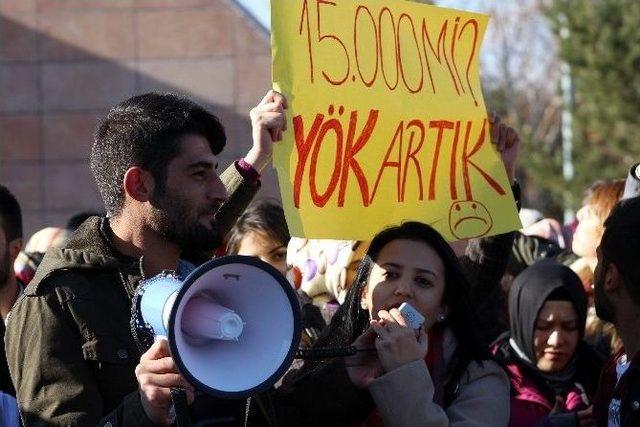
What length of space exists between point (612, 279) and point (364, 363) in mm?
678

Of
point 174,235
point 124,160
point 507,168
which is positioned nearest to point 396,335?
point 174,235

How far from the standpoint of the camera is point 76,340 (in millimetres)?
3072

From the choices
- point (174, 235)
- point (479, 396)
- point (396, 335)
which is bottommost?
point (479, 396)

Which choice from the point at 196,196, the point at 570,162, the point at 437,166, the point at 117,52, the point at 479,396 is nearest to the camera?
the point at 196,196

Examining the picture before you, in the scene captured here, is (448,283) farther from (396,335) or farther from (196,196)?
(196,196)

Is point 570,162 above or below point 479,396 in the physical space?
below

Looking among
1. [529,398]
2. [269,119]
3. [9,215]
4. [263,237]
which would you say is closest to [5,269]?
[9,215]

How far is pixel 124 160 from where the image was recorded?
3.27m

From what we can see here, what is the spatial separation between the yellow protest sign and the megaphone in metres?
0.69

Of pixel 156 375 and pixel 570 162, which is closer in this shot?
pixel 156 375

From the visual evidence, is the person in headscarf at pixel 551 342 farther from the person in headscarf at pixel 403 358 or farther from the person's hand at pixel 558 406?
the person in headscarf at pixel 403 358

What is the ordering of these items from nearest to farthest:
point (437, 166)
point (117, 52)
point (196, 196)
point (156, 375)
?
point (156, 375) → point (196, 196) → point (437, 166) → point (117, 52)

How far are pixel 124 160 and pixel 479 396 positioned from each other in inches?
43.3

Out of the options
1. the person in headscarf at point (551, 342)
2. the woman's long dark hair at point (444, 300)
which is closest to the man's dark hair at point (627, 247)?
the woman's long dark hair at point (444, 300)
